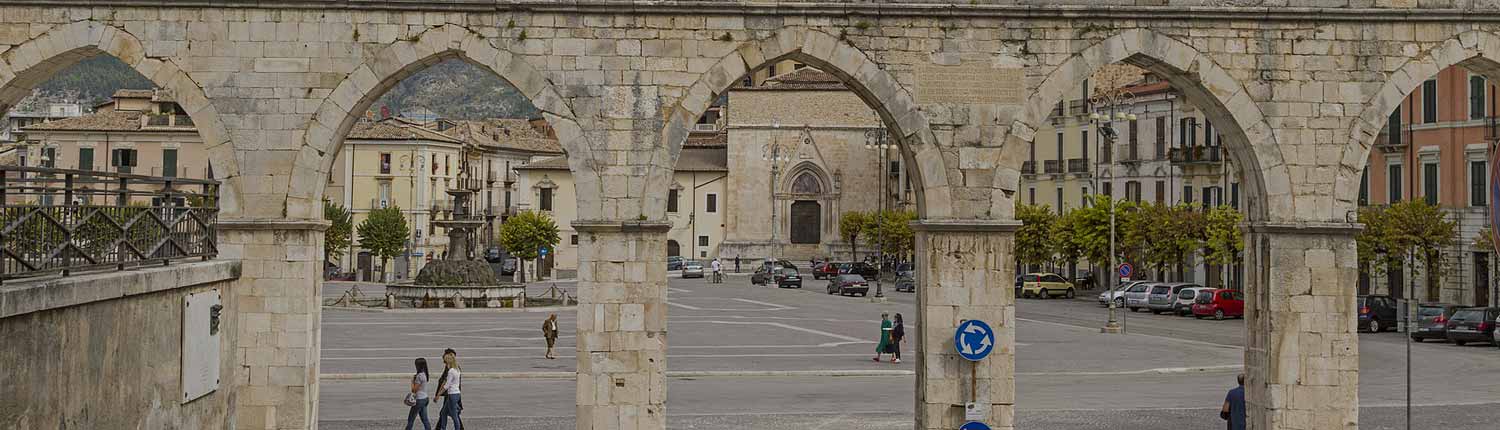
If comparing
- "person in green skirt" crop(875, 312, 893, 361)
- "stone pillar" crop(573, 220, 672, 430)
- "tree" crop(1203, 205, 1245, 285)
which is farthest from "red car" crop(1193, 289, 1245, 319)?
"stone pillar" crop(573, 220, 672, 430)

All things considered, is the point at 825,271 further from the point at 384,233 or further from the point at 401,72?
the point at 401,72

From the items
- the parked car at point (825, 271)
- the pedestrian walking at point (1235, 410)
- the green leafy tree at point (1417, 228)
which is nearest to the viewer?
the pedestrian walking at point (1235, 410)

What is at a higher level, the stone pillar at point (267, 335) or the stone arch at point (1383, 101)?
the stone arch at point (1383, 101)

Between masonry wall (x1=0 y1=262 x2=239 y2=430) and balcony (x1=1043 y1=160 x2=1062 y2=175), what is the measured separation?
170ft

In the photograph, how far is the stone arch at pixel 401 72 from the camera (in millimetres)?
16672

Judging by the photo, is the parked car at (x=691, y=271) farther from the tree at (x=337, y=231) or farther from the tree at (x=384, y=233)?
the tree at (x=337, y=231)

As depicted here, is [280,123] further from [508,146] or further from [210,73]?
[508,146]

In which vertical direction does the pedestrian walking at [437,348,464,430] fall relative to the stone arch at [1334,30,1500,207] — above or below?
below

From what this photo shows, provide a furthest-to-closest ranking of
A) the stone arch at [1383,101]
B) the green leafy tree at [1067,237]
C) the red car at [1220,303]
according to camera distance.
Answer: the green leafy tree at [1067,237], the red car at [1220,303], the stone arch at [1383,101]

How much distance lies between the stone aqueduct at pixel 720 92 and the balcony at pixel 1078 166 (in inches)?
1762

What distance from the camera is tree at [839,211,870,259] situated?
258ft

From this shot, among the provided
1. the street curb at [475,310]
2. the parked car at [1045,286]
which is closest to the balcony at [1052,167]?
the parked car at [1045,286]

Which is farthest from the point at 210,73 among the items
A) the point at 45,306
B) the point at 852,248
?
the point at 852,248

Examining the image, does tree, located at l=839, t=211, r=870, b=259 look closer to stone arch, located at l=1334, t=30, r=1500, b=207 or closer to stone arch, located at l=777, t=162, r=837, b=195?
A: stone arch, located at l=777, t=162, r=837, b=195
